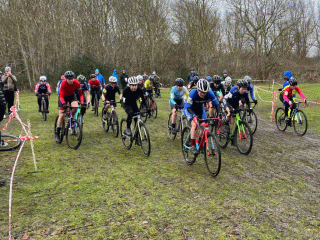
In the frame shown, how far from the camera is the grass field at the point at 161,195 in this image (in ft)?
12.4

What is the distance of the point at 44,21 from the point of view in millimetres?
29500

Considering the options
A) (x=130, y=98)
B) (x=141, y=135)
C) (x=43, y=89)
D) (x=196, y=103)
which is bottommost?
(x=141, y=135)

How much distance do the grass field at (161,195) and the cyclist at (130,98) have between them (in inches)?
38.3

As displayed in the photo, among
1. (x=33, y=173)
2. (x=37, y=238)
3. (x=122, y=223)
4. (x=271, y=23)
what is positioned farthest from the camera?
(x=271, y=23)

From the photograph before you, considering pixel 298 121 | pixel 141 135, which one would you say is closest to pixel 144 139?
pixel 141 135

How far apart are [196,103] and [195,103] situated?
0.9 inches

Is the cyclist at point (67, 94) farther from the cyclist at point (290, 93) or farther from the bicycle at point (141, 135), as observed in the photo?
the cyclist at point (290, 93)

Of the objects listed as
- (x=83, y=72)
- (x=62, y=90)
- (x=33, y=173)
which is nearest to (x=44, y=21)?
(x=83, y=72)

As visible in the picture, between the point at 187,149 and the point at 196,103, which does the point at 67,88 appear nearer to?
the point at 196,103

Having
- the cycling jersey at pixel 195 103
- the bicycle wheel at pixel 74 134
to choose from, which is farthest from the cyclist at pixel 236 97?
the bicycle wheel at pixel 74 134

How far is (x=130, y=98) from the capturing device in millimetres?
7812

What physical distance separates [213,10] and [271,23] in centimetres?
905

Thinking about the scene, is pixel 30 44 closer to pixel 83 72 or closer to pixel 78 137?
pixel 83 72

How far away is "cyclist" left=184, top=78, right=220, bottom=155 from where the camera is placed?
20.1 feet
